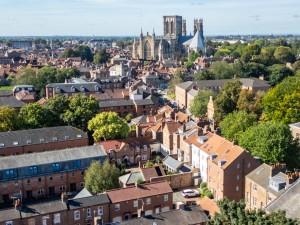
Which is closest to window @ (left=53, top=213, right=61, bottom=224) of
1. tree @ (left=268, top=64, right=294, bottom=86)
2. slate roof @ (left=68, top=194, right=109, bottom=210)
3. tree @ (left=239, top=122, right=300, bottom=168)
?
slate roof @ (left=68, top=194, right=109, bottom=210)

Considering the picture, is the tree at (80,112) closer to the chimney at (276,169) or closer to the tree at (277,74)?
the chimney at (276,169)

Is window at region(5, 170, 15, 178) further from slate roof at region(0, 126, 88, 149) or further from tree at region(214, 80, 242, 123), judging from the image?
tree at region(214, 80, 242, 123)

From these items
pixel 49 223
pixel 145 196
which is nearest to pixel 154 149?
pixel 145 196

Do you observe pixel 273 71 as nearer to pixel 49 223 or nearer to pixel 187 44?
pixel 49 223

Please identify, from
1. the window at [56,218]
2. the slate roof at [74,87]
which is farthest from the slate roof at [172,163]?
the slate roof at [74,87]

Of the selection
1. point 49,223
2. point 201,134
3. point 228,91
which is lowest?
point 49,223

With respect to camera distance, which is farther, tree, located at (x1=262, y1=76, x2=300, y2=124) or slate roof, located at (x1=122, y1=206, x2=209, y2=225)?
tree, located at (x1=262, y1=76, x2=300, y2=124)
